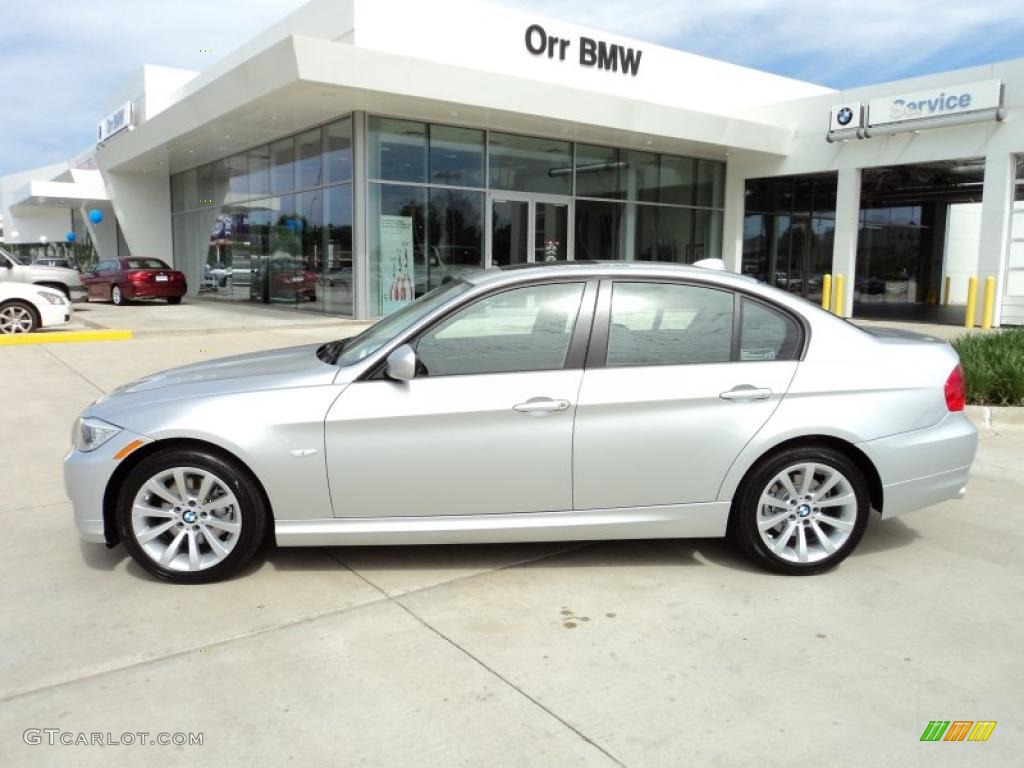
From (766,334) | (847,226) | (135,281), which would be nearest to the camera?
(766,334)

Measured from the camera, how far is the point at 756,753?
274 cm

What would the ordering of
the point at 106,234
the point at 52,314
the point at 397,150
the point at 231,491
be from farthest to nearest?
the point at 106,234
the point at 397,150
the point at 52,314
the point at 231,491

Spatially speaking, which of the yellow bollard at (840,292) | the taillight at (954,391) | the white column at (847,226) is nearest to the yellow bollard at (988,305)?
the white column at (847,226)

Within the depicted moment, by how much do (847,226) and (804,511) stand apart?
731 inches

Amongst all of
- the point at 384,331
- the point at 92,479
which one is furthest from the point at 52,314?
the point at 384,331

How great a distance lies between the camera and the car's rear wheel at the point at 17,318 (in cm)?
1472

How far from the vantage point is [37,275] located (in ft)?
61.1

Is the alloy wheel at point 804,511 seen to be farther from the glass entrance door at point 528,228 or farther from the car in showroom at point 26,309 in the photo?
the glass entrance door at point 528,228

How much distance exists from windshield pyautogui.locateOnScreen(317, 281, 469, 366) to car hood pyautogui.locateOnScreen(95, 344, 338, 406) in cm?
11

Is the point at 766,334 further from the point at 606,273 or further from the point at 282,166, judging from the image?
the point at 282,166

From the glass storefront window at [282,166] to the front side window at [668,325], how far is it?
1836 cm

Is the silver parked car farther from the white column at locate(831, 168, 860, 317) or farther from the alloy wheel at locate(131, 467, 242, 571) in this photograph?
the white column at locate(831, 168, 860, 317)

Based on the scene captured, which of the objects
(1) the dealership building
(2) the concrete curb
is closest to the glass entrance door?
(1) the dealership building

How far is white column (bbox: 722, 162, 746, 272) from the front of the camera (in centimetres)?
2389
